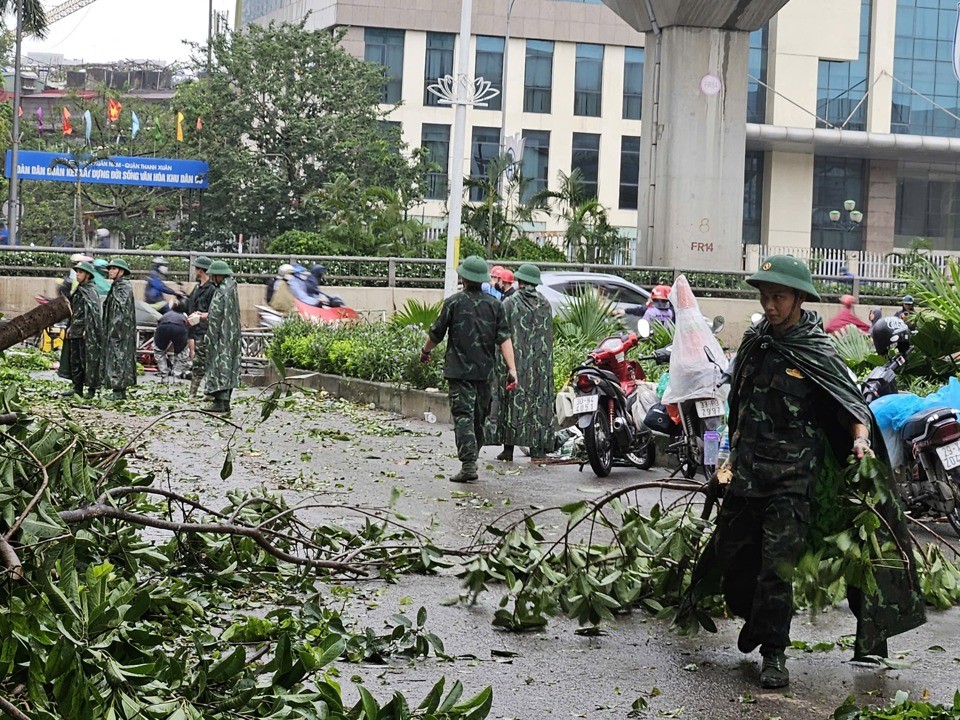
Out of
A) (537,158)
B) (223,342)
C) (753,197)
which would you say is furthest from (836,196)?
(223,342)

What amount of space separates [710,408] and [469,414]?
1956 millimetres

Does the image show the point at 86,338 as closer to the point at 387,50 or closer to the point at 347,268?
the point at 347,268

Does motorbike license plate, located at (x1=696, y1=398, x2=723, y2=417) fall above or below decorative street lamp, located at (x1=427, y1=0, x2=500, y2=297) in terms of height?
below

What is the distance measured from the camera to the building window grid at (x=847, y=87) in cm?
5038

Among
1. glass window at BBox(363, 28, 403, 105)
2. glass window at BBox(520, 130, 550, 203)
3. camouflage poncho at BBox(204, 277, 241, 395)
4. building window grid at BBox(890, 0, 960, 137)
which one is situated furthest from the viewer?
glass window at BBox(520, 130, 550, 203)

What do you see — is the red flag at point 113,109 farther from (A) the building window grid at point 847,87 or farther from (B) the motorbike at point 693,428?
(B) the motorbike at point 693,428

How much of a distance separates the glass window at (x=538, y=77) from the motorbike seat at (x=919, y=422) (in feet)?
149

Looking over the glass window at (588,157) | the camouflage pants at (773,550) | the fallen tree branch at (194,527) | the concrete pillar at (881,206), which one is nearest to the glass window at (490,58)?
the glass window at (588,157)

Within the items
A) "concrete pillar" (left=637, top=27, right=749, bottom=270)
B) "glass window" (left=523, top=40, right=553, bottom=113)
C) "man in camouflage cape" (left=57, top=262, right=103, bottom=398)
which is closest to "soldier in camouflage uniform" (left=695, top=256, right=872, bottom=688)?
"man in camouflage cape" (left=57, top=262, right=103, bottom=398)

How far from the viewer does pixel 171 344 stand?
22.9 metres

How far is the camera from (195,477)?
11.1 meters

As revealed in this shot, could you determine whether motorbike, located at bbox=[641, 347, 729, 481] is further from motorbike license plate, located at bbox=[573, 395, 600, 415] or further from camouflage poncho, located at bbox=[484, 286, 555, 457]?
camouflage poncho, located at bbox=[484, 286, 555, 457]

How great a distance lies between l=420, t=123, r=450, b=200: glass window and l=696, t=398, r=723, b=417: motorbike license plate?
4252cm

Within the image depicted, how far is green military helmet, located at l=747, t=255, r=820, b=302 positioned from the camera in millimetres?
5723
